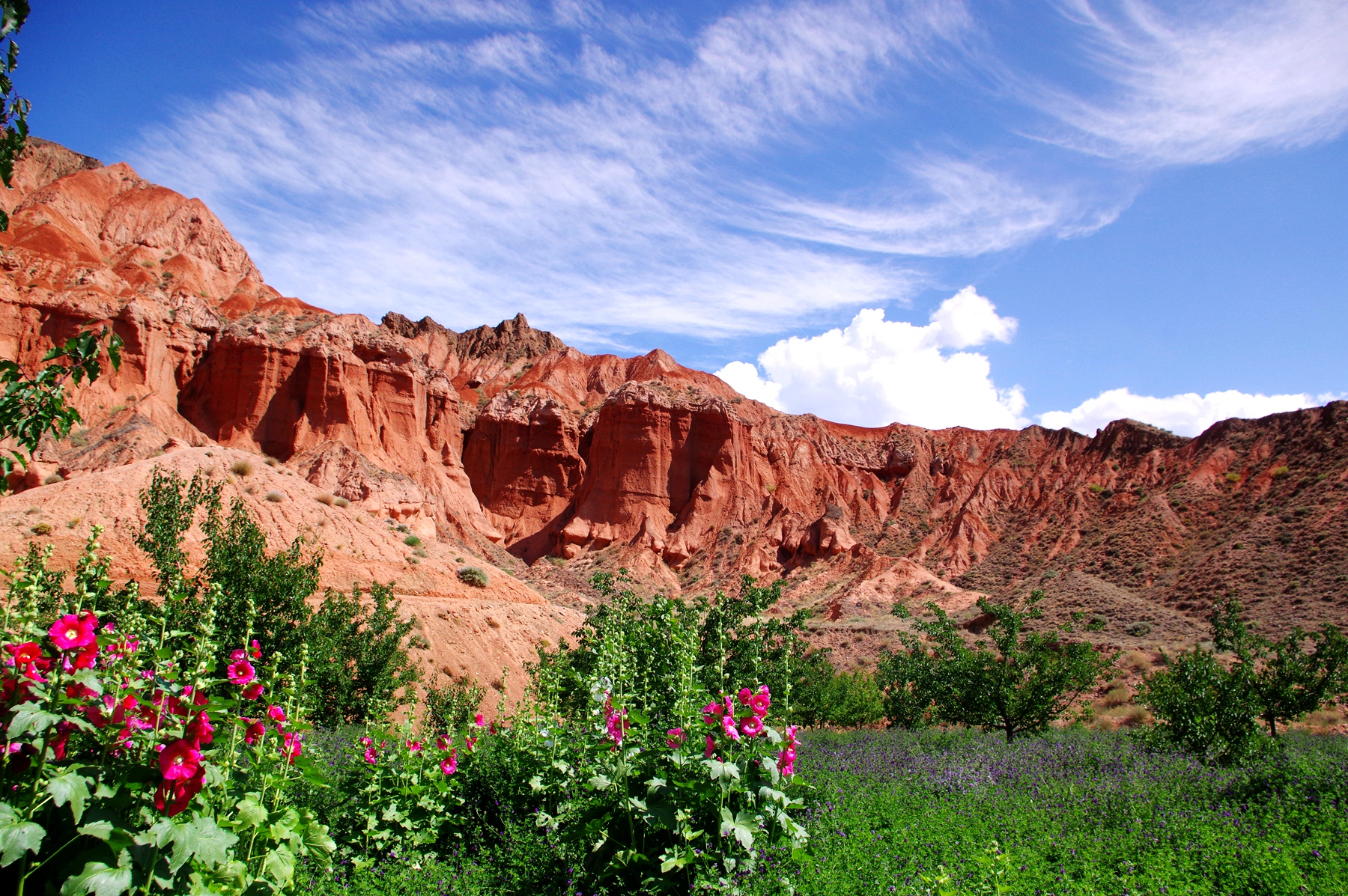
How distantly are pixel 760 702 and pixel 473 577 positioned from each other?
29.8m

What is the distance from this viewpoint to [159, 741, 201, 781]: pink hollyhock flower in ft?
11.0

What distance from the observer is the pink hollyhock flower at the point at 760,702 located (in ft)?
17.1

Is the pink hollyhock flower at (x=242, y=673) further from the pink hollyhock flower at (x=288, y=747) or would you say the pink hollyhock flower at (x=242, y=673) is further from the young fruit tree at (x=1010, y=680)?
the young fruit tree at (x=1010, y=680)

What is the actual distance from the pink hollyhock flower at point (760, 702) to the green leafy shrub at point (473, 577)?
29.2 metres

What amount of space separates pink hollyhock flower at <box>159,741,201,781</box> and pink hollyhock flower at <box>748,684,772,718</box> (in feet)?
11.0

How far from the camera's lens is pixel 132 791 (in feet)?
12.0

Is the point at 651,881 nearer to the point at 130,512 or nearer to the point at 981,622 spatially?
the point at 130,512

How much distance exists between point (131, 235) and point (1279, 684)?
3210 inches

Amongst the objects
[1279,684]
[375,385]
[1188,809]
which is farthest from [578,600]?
[1188,809]

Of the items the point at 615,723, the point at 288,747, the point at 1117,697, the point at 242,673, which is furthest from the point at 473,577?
the point at 242,673

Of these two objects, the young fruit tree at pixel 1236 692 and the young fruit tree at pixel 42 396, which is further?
the young fruit tree at pixel 1236 692

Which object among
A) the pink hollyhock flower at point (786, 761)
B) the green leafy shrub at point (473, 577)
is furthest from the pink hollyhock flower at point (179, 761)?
the green leafy shrub at point (473, 577)

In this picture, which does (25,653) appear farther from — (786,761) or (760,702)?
(786,761)

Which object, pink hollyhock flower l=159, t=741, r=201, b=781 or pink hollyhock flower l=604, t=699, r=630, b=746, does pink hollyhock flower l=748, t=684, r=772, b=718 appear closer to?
pink hollyhock flower l=604, t=699, r=630, b=746
